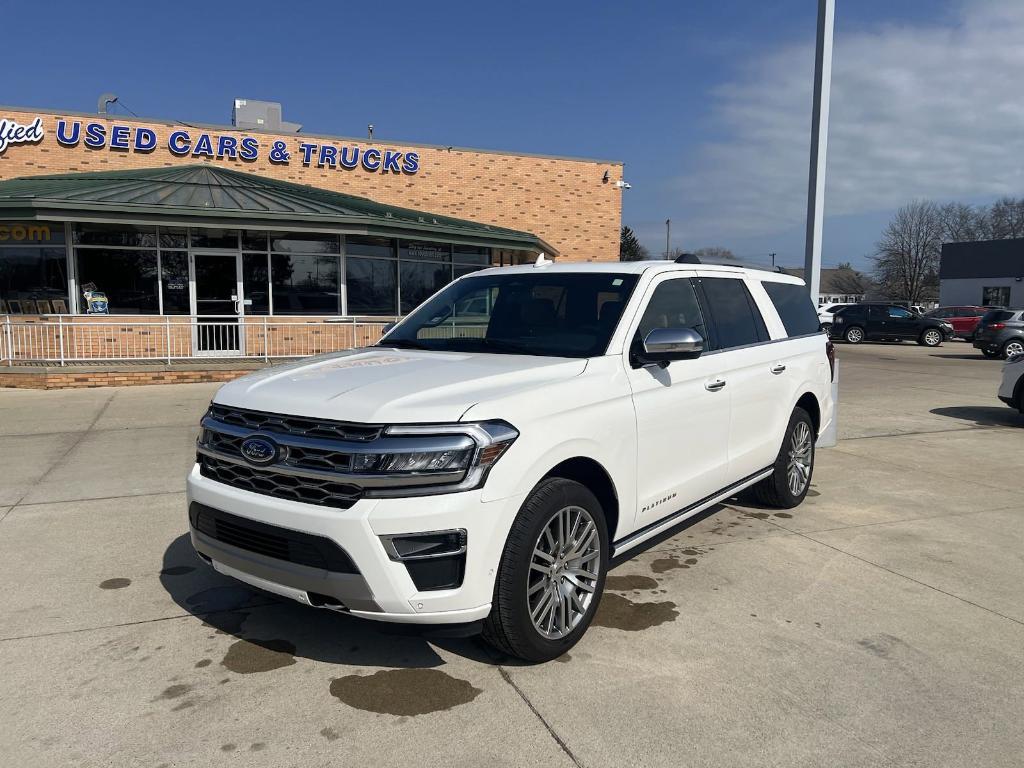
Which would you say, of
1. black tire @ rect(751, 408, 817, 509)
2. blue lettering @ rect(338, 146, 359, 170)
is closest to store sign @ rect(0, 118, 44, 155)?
blue lettering @ rect(338, 146, 359, 170)

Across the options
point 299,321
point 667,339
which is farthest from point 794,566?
point 299,321

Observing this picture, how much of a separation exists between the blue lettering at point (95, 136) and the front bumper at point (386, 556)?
19946 mm

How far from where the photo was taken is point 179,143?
20.3 meters

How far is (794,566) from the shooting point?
4707mm

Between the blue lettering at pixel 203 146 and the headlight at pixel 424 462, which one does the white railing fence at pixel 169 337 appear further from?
the headlight at pixel 424 462

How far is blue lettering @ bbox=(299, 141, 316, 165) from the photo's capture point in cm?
2156

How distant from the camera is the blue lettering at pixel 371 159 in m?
22.1

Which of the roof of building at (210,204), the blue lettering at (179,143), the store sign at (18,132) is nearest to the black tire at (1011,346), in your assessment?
the roof of building at (210,204)

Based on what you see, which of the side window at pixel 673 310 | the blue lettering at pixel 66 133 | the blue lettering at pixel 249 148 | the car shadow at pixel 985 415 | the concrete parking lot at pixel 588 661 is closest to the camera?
the concrete parking lot at pixel 588 661

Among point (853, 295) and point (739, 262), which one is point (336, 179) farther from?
point (853, 295)

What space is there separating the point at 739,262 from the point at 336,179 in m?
18.5

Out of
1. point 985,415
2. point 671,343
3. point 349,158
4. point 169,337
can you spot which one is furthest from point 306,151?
point 671,343

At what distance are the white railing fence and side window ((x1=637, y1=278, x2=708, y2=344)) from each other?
11772 millimetres

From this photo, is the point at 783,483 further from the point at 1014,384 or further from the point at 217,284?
the point at 217,284
